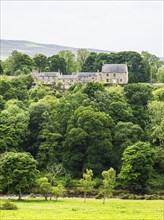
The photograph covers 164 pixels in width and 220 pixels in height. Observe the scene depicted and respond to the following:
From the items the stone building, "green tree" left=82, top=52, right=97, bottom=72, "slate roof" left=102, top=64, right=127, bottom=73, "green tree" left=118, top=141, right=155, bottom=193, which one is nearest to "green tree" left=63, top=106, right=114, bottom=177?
"green tree" left=118, top=141, right=155, bottom=193

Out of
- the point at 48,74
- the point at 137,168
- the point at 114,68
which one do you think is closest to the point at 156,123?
the point at 137,168

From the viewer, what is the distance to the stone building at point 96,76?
474 feet

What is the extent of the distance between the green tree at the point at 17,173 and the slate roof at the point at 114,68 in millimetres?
75064

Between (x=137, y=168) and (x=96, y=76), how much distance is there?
63.7 meters

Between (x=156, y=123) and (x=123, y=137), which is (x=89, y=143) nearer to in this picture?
(x=123, y=137)

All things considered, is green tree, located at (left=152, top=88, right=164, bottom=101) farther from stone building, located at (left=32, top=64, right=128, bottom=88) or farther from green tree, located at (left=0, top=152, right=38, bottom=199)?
green tree, located at (left=0, top=152, right=38, bottom=199)

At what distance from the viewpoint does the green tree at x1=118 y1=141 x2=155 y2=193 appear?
86.4 m

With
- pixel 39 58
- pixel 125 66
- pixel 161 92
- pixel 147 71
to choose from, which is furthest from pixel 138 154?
pixel 39 58

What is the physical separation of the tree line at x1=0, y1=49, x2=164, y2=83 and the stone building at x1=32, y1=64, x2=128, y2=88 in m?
3.97

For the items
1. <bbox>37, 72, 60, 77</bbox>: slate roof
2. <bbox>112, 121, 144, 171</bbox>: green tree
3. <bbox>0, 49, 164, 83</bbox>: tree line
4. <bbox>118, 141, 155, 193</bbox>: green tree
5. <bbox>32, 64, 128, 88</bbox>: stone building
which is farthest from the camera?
<bbox>0, 49, 164, 83</bbox>: tree line

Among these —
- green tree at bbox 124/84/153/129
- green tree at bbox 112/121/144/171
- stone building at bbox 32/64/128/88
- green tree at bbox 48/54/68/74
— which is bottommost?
green tree at bbox 112/121/144/171

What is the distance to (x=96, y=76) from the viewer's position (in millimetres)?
146250

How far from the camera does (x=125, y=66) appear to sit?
145 m

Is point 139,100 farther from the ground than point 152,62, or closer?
closer
